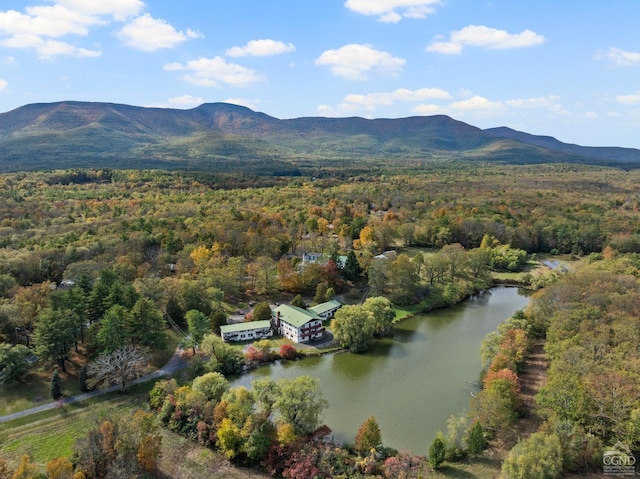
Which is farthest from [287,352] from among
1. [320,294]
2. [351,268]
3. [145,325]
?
[351,268]

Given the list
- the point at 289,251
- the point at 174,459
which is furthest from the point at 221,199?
the point at 174,459

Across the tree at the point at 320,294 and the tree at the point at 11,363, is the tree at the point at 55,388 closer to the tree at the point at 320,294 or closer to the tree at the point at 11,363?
the tree at the point at 11,363

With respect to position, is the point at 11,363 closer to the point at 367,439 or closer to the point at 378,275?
the point at 367,439

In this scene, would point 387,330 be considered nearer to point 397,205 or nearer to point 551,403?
point 551,403

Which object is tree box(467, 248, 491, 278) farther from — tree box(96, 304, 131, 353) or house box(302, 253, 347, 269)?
tree box(96, 304, 131, 353)

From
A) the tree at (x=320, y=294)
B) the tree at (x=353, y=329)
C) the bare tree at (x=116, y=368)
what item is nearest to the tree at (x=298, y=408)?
the bare tree at (x=116, y=368)

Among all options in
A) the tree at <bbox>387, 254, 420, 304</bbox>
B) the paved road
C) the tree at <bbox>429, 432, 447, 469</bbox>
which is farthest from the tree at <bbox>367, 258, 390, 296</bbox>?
the tree at <bbox>429, 432, 447, 469</bbox>
